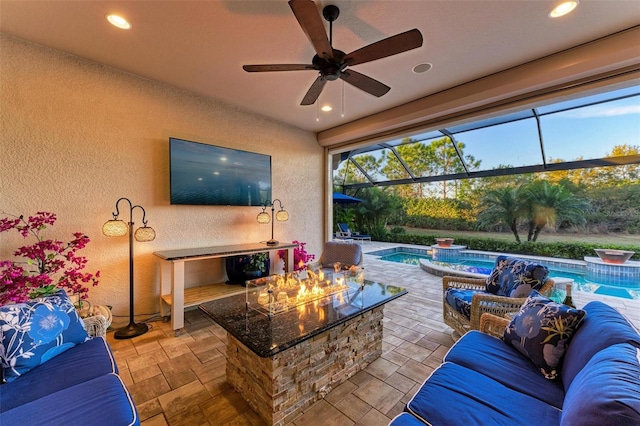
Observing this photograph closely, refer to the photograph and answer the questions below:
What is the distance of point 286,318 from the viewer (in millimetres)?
1868

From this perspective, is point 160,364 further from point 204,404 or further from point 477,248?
point 477,248

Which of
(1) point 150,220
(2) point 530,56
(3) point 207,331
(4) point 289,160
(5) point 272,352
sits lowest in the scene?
(3) point 207,331

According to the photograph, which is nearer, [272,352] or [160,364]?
[272,352]

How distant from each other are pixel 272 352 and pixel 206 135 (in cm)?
322

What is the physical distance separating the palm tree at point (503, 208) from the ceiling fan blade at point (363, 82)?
7.69m

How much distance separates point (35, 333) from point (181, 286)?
54.5 inches

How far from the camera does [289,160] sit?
4723 millimetres

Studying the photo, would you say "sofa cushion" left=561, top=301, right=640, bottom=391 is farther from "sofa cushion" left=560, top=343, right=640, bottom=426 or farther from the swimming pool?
the swimming pool

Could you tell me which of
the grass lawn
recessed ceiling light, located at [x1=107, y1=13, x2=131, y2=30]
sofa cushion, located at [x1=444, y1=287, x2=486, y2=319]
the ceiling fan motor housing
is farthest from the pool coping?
recessed ceiling light, located at [x1=107, y1=13, x2=131, y2=30]

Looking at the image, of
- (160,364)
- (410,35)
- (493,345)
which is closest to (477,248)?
(493,345)

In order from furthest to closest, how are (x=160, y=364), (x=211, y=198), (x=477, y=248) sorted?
(x=477, y=248)
(x=211, y=198)
(x=160, y=364)

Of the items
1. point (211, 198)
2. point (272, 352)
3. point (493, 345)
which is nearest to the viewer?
point (272, 352)

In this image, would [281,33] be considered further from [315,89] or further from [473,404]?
[473,404]

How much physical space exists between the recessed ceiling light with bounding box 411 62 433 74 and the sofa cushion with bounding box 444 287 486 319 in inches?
97.0
